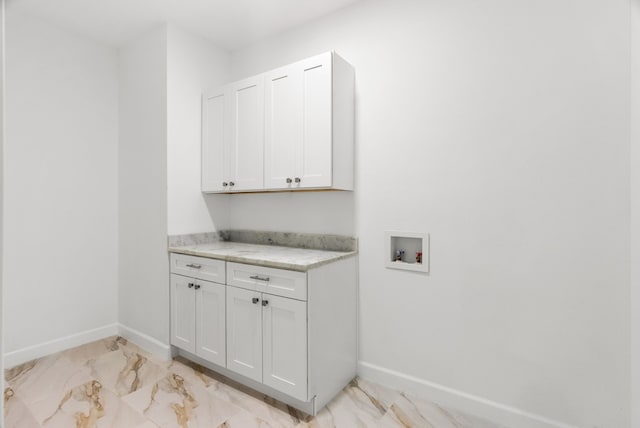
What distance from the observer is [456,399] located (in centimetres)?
195

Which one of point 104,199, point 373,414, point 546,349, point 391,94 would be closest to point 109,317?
point 104,199

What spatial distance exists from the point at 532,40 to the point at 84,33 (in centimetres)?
329

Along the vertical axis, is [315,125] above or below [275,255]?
above

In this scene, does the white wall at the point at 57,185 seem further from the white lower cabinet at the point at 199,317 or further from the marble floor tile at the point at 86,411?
the white lower cabinet at the point at 199,317

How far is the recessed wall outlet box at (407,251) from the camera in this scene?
206 centimetres

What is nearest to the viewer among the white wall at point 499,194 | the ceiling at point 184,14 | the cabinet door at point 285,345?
the white wall at point 499,194

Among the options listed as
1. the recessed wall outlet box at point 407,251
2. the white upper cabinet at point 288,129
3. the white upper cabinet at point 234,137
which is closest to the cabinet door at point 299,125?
the white upper cabinet at point 288,129

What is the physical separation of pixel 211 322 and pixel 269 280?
627mm

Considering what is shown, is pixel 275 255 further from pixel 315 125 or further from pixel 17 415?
pixel 17 415

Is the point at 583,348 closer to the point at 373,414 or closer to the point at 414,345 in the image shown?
the point at 414,345

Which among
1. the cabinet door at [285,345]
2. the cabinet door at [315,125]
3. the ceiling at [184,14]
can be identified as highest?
the ceiling at [184,14]

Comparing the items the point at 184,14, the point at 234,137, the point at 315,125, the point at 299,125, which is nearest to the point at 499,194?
the point at 315,125

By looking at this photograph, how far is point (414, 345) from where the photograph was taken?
2.10 meters

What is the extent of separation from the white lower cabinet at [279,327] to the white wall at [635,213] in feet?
4.64
